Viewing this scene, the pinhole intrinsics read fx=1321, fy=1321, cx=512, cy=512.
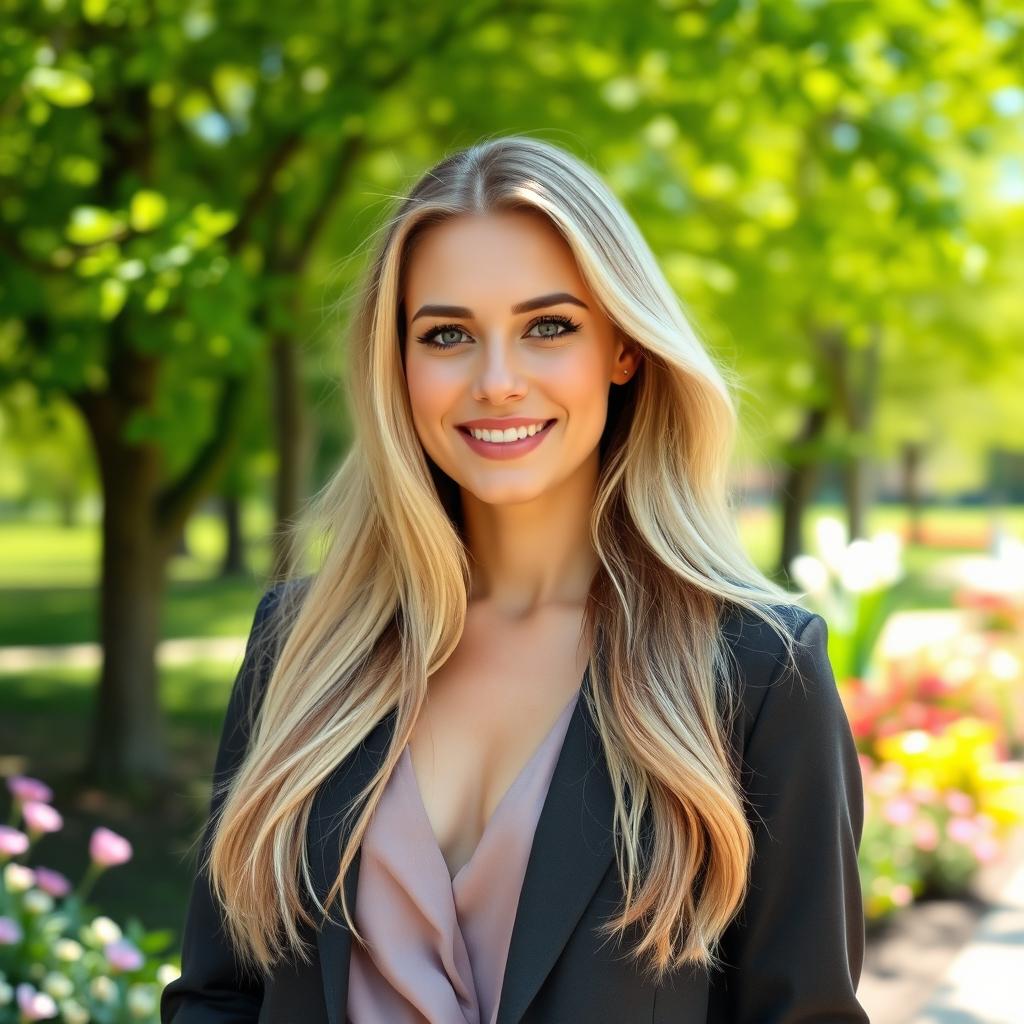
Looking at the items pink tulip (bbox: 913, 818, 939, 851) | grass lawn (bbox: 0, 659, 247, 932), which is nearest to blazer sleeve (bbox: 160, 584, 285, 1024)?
grass lawn (bbox: 0, 659, 247, 932)

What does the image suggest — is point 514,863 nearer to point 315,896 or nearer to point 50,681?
point 315,896

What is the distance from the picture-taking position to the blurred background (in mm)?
5051

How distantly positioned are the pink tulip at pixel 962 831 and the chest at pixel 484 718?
4.36 m

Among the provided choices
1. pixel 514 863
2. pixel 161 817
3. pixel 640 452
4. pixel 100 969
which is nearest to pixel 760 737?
pixel 514 863

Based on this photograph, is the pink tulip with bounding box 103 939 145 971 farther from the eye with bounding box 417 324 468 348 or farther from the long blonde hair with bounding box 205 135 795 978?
the eye with bounding box 417 324 468 348

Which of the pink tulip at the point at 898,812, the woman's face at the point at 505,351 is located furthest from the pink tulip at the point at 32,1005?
the pink tulip at the point at 898,812

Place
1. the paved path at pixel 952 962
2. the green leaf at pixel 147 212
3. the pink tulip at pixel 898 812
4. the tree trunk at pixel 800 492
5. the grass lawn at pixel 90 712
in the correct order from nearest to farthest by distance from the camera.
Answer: the paved path at pixel 952 962 < the green leaf at pixel 147 212 < the pink tulip at pixel 898 812 < the grass lawn at pixel 90 712 < the tree trunk at pixel 800 492

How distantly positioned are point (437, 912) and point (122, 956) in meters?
1.62

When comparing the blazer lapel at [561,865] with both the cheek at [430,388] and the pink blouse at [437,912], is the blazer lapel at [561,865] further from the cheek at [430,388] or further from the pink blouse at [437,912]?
the cheek at [430,388]

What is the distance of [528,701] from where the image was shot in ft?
7.43

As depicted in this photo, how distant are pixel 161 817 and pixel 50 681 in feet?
21.0

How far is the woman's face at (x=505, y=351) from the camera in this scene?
2184 millimetres

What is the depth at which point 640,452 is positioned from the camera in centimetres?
239

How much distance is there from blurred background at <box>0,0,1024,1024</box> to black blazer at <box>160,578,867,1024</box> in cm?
124
